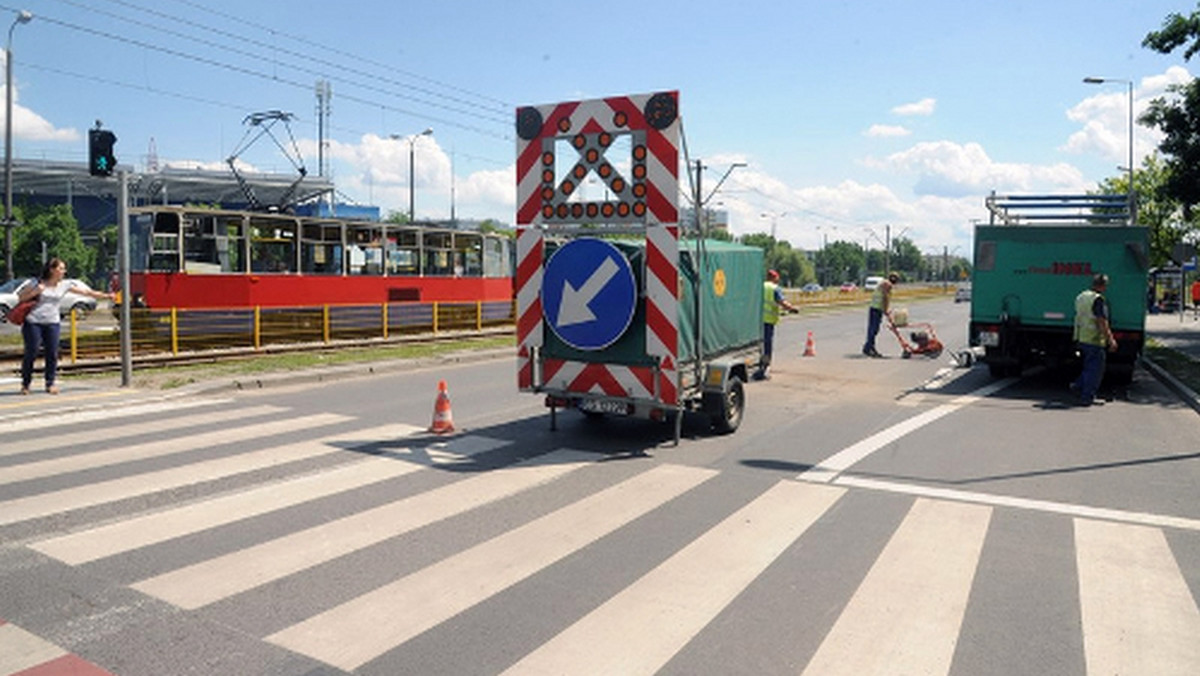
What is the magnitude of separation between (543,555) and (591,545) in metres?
0.36

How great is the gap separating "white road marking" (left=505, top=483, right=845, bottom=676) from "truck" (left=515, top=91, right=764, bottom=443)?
7.90 feet

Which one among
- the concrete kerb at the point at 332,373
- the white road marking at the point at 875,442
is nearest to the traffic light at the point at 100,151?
the concrete kerb at the point at 332,373

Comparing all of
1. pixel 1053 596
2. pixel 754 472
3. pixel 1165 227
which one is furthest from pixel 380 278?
pixel 1165 227

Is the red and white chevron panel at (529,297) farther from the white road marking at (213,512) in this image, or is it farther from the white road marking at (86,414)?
the white road marking at (86,414)

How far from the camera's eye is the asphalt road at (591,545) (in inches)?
156

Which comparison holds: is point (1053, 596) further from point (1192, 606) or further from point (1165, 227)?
point (1165, 227)

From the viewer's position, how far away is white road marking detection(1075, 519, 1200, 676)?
3.90 meters

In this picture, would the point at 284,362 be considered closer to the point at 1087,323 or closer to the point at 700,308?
the point at 700,308

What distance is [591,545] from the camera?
215 inches

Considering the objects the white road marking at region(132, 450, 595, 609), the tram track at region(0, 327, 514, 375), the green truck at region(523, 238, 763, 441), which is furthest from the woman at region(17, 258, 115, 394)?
the white road marking at region(132, 450, 595, 609)

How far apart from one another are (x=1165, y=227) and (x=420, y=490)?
46467mm

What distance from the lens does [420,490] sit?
22.1 feet

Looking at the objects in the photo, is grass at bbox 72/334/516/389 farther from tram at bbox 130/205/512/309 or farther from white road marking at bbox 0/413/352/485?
white road marking at bbox 0/413/352/485

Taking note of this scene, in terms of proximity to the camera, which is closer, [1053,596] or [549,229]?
[1053,596]
